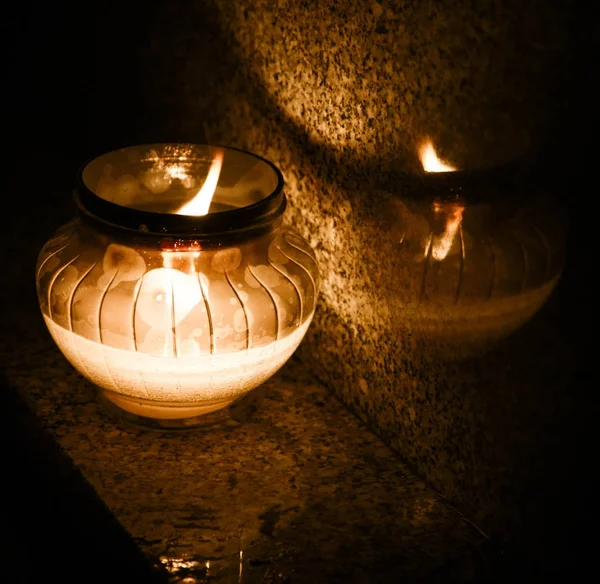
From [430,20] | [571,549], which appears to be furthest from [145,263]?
[571,549]

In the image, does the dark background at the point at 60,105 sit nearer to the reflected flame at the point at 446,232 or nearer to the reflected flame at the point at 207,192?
the reflected flame at the point at 207,192

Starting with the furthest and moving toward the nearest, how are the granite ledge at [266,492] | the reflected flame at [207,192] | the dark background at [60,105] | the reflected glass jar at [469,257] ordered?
1. the dark background at [60,105]
2. the reflected flame at [207,192]
3. the granite ledge at [266,492]
4. the reflected glass jar at [469,257]

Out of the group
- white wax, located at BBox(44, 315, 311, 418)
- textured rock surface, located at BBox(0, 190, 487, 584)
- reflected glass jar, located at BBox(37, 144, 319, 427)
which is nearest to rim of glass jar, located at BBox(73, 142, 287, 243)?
reflected glass jar, located at BBox(37, 144, 319, 427)

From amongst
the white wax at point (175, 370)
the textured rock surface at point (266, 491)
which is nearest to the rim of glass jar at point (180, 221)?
the white wax at point (175, 370)

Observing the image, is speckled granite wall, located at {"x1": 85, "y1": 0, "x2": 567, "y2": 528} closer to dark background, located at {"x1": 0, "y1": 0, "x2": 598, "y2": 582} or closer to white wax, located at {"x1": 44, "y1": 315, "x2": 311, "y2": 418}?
dark background, located at {"x1": 0, "y1": 0, "x2": 598, "y2": 582}

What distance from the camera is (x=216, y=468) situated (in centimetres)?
92

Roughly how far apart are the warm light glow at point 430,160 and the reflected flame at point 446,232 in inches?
1.4

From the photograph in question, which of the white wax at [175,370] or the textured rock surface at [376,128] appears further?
the white wax at [175,370]

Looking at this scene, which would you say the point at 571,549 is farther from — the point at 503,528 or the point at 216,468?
the point at 216,468

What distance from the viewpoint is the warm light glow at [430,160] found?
2.55ft

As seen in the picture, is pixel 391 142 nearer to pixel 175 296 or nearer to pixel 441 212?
pixel 441 212

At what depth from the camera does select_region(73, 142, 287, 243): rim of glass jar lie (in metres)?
0.78

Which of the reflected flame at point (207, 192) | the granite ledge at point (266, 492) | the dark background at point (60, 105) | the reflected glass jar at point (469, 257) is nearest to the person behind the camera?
the reflected glass jar at point (469, 257)

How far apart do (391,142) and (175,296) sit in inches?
11.4
